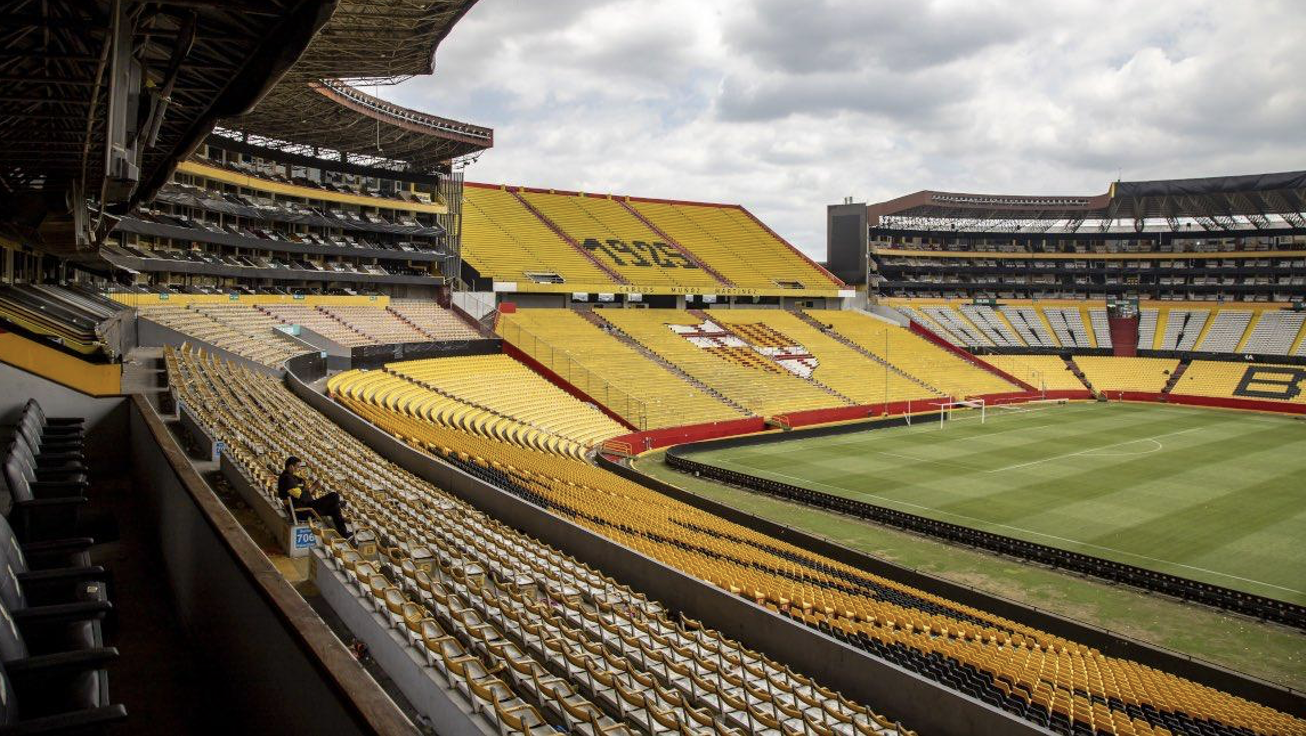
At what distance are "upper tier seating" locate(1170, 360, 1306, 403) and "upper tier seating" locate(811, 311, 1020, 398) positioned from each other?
1322 centimetres

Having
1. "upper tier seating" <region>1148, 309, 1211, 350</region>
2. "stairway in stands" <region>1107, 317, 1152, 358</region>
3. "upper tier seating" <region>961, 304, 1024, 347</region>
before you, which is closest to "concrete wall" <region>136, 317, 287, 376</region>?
"upper tier seating" <region>961, 304, 1024, 347</region>

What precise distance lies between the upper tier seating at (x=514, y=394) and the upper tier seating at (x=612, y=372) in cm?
163

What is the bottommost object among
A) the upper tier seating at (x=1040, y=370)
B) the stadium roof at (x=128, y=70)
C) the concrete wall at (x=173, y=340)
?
the upper tier seating at (x=1040, y=370)

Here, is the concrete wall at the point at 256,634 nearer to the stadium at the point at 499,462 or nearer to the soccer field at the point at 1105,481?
the stadium at the point at 499,462

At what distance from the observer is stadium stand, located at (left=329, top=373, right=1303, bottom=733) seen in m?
11.3

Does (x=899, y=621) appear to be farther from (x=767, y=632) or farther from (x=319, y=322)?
(x=319, y=322)

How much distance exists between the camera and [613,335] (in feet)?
170

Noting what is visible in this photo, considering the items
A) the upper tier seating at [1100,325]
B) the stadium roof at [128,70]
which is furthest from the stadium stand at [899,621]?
the upper tier seating at [1100,325]

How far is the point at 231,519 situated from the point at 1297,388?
68998 mm

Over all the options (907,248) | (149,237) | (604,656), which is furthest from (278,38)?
(907,248)

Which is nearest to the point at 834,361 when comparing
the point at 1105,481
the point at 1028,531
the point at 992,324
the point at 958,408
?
the point at 958,408

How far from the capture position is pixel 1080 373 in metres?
64.4

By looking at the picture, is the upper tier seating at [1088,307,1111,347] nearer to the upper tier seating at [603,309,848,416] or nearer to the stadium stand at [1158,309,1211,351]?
the stadium stand at [1158,309,1211,351]

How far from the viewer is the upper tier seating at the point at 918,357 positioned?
56531 mm
